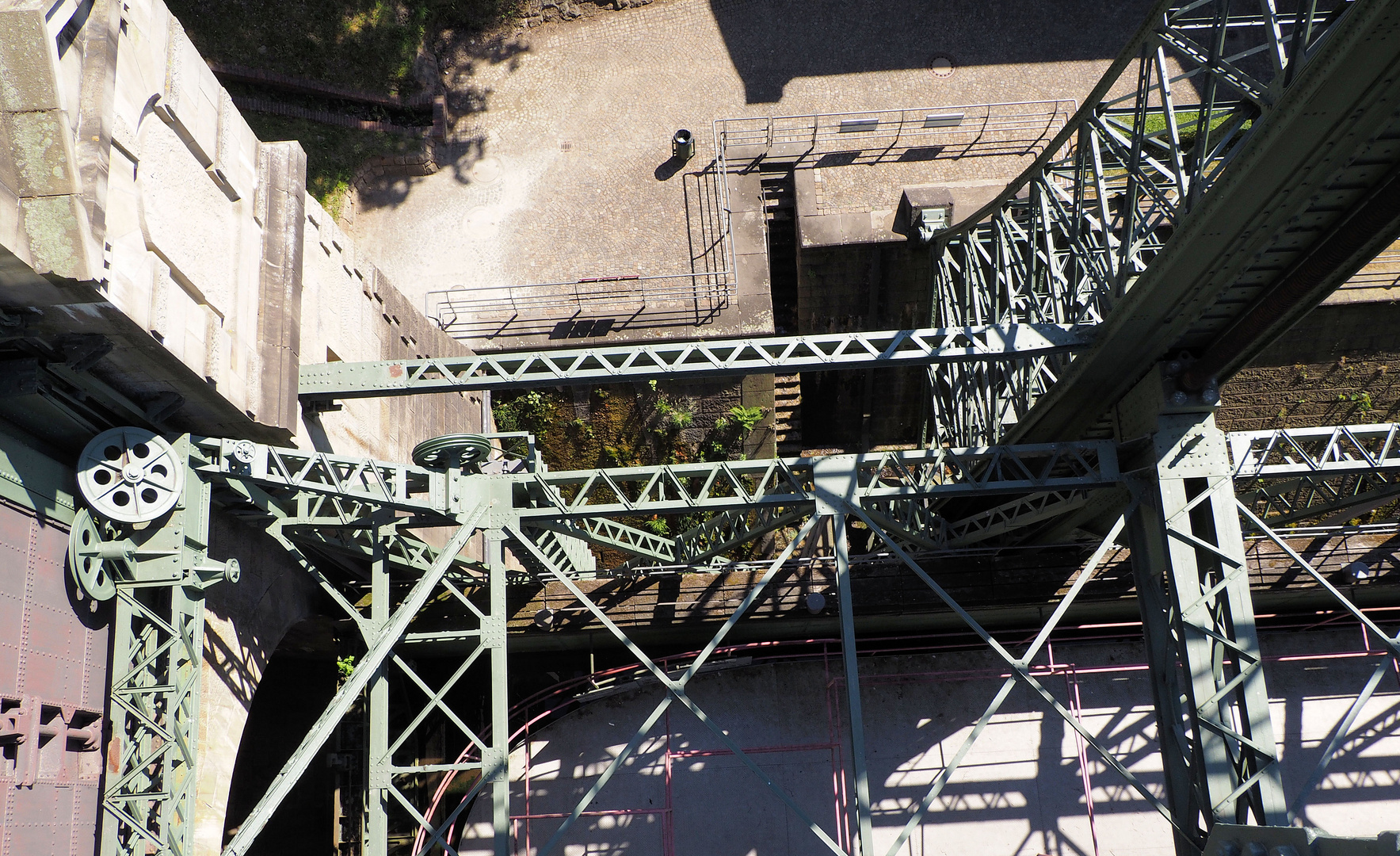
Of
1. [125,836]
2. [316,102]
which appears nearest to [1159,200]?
[125,836]

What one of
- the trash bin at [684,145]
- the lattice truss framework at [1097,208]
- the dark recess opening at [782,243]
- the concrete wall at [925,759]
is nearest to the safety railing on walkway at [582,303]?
the dark recess opening at [782,243]

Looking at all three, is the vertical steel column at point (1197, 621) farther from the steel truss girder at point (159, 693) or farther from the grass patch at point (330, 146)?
the grass patch at point (330, 146)

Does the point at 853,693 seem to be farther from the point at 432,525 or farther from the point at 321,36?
the point at 321,36

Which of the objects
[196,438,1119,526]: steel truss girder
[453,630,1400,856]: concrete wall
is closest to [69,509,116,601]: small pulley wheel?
[196,438,1119,526]: steel truss girder

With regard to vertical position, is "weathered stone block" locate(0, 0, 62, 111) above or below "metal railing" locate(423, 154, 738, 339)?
below

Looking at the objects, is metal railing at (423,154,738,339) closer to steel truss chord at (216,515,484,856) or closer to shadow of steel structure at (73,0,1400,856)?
shadow of steel structure at (73,0,1400,856)

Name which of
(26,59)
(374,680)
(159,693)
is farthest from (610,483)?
(26,59)

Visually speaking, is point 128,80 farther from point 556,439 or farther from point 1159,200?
point 556,439
